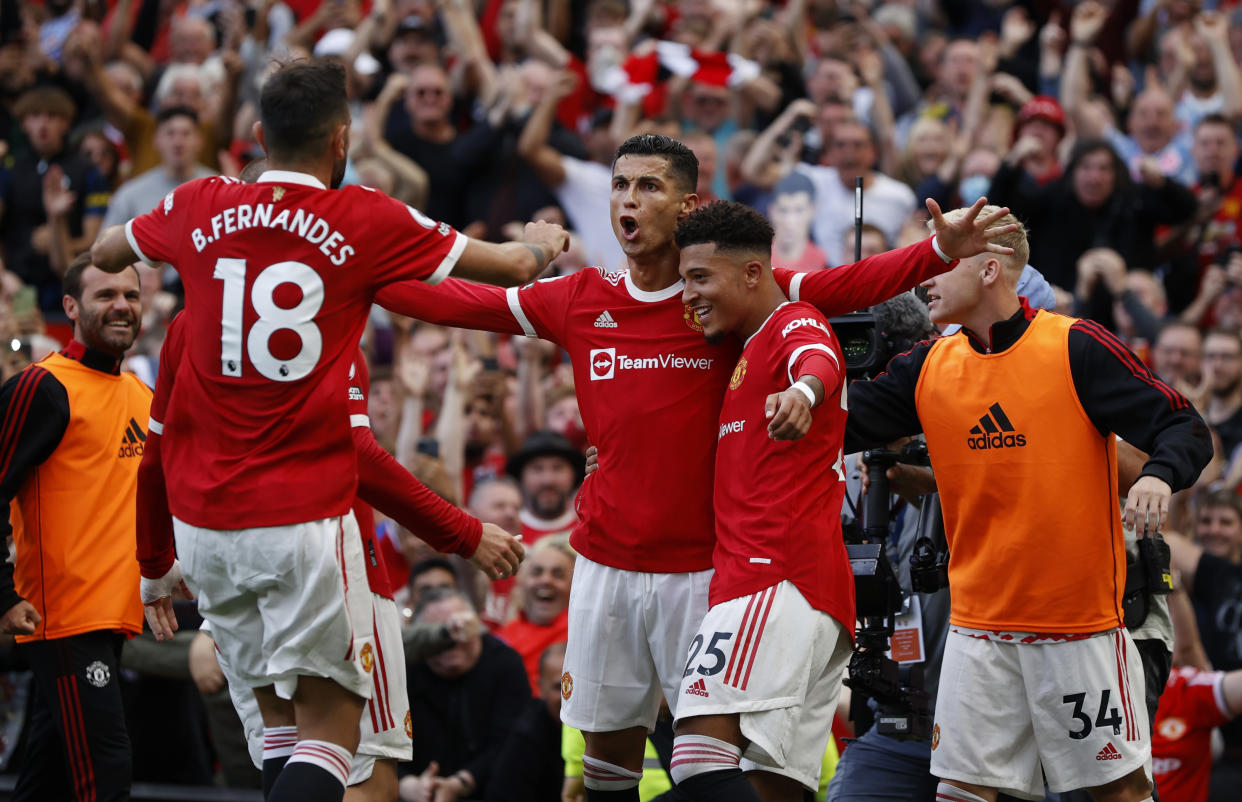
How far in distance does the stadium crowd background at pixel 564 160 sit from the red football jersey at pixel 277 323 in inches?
128

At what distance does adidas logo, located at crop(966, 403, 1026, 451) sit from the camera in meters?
5.46

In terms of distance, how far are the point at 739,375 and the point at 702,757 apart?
124 cm

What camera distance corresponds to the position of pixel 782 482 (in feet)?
16.8

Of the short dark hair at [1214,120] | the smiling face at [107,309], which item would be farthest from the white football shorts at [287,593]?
the short dark hair at [1214,120]

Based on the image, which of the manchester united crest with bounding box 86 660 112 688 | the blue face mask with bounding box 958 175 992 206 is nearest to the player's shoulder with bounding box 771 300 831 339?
the manchester united crest with bounding box 86 660 112 688

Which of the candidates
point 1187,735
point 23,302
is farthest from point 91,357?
point 1187,735

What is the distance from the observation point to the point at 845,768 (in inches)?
245

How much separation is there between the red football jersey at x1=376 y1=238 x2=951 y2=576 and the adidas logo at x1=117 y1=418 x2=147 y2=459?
60.0 inches

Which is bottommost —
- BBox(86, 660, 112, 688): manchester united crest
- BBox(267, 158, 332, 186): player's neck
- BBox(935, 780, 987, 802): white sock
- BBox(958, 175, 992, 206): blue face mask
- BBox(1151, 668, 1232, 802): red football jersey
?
BBox(1151, 668, 1232, 802): red football jersey

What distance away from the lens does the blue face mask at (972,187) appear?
11141 millimetres

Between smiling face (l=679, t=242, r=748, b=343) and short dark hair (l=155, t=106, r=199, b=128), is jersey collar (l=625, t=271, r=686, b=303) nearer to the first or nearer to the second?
smiling face (l=679, t=242, r=748, b=343)

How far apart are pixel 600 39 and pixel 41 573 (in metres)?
7.95

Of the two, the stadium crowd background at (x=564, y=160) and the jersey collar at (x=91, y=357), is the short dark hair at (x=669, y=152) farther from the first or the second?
the stadium crowd background at (x=564, y=160)

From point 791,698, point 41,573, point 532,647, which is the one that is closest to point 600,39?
point 532,647
